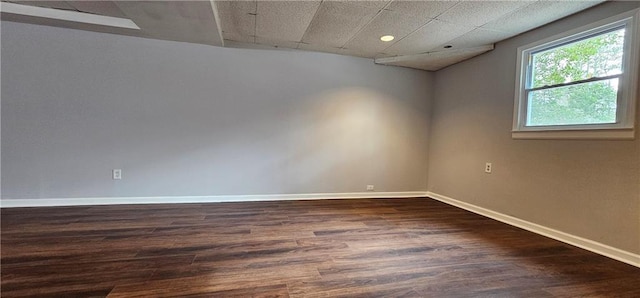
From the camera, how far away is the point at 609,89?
7.34 ft

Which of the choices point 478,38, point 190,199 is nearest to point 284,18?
point 478,38

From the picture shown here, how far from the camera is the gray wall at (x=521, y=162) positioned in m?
2.16

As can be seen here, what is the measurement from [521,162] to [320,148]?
2482 millimetres

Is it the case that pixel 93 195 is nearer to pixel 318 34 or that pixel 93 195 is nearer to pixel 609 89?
pixel 318 34

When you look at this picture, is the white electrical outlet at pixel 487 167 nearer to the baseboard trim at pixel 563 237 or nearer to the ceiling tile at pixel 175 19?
the baseboard trim at pixel 563 237

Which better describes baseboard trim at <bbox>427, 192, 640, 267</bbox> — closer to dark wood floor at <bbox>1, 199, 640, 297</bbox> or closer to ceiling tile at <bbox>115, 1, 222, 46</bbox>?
dark wood floor at <bbox>1, 199, 640, 297</bbox>

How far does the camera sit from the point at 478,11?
2486mm

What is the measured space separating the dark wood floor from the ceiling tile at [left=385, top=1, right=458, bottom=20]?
2137mm

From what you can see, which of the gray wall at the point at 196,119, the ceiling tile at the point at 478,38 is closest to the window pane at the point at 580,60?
the ceiling tile at the point at 478,38

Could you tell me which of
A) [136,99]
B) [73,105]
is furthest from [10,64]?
[136,99]

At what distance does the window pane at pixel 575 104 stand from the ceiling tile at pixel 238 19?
10.2 feet

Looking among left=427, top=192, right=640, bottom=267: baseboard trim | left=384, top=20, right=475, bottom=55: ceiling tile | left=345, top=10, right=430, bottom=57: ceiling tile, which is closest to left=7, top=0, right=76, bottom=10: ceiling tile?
left=345, top=10, right=430, bottom=57: ceiling tile

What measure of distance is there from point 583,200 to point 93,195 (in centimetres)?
528

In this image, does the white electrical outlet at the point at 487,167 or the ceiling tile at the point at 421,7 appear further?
the white electrical outlet at the point at 487,167
